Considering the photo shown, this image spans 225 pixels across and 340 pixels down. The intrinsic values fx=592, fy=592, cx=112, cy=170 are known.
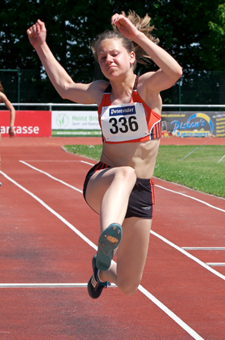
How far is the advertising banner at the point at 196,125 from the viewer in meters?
28.6

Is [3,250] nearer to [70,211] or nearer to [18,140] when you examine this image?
[70,211]

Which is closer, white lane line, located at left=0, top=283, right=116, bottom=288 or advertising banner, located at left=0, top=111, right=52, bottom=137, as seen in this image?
white lane line, located at left=0, top=283, right=116, bottom=288

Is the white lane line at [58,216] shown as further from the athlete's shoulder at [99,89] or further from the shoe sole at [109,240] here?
the shoe sole at [109,240]

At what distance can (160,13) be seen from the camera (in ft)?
126

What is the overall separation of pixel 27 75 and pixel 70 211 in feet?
68.0

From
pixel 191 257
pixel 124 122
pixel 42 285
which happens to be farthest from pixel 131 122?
pixel 191 257

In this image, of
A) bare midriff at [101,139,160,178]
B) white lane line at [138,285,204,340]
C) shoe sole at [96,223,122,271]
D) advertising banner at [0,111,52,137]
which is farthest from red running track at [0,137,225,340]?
advertising banner at [0,111,52,137]

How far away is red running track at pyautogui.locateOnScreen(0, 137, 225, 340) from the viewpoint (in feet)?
16.0

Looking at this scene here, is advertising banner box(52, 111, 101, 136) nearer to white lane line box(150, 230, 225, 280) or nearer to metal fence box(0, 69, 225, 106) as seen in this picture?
metal fence box(0, 69, 225, 106)

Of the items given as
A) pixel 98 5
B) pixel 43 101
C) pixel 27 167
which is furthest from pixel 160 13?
pixel 27 167

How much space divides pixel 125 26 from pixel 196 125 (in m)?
25.6

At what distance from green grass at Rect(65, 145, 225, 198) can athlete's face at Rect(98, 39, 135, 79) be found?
8662 millimetres

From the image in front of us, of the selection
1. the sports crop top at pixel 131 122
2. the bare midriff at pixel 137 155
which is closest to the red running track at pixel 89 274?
the bare midriff at pixel 137 155

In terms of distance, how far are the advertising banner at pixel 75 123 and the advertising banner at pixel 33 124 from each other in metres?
0.35
